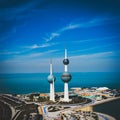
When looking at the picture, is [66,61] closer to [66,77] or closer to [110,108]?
[66,77]

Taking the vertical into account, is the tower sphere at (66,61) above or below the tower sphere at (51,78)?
above

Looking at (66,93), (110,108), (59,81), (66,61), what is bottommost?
(110,108)

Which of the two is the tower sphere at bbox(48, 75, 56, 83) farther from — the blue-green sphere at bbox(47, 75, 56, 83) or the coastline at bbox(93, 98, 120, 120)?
the coastline at bbox(93, 98, 120, 120)

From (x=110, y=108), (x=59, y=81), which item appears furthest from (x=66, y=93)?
(x=110, y=108)

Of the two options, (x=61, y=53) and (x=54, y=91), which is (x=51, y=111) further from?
(x=61, y=53)

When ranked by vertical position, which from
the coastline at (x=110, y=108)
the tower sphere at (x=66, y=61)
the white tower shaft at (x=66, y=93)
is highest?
the tower sphere at (x=66, y=61)

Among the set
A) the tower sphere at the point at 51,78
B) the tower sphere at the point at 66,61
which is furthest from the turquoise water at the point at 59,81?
the tower sphere at the point at 66,61

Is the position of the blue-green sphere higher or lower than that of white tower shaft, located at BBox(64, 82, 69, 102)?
higher

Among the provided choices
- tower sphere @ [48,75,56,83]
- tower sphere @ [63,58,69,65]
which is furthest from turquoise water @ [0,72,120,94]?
tower sphere @ [63,58,69,65]

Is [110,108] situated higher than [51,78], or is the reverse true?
[51,78]

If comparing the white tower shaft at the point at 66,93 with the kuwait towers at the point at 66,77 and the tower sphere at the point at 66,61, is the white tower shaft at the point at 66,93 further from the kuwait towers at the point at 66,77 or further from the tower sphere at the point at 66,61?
the tower sphere at the point at 66,61

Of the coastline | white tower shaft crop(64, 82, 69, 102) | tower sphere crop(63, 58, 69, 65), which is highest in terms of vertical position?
tower sphere crop(63, 58, 69, 65)
